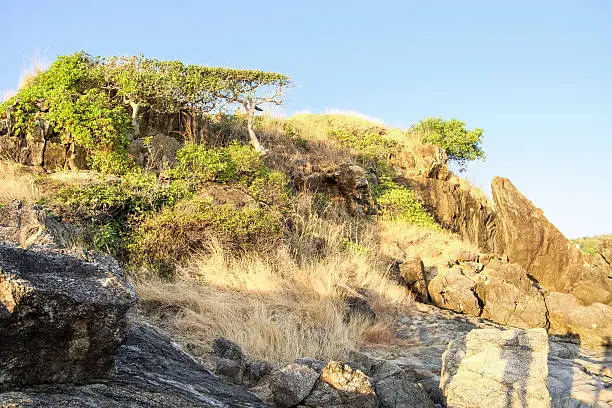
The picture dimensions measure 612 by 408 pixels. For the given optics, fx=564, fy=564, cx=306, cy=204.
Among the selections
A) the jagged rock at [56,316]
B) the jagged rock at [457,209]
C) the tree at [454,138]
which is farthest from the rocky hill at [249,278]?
the tree at [454,138]

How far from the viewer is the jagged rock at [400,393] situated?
Answer: 4.77m

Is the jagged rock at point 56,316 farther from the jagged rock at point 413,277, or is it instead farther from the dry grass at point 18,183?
the jagged rock at point 413,277

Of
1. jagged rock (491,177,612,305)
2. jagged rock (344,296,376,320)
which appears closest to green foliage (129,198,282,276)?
jagged rock (344,296,376,320)

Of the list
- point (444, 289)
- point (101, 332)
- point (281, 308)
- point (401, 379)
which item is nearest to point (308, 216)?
point (444, 289)

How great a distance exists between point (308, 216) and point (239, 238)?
3802mm

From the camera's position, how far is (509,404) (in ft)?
16.4

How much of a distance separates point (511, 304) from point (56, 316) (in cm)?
1089

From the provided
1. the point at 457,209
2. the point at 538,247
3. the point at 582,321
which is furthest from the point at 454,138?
the point at 582,321

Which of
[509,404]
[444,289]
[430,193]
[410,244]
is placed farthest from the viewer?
[430,193]

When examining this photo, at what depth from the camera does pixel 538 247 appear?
1750 centimetres

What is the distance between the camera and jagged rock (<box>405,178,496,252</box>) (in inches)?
804

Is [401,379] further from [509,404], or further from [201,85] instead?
[201,85]

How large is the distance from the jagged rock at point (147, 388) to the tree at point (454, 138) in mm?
21337

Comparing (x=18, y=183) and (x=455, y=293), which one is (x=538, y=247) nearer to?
(x=455, y=293)
